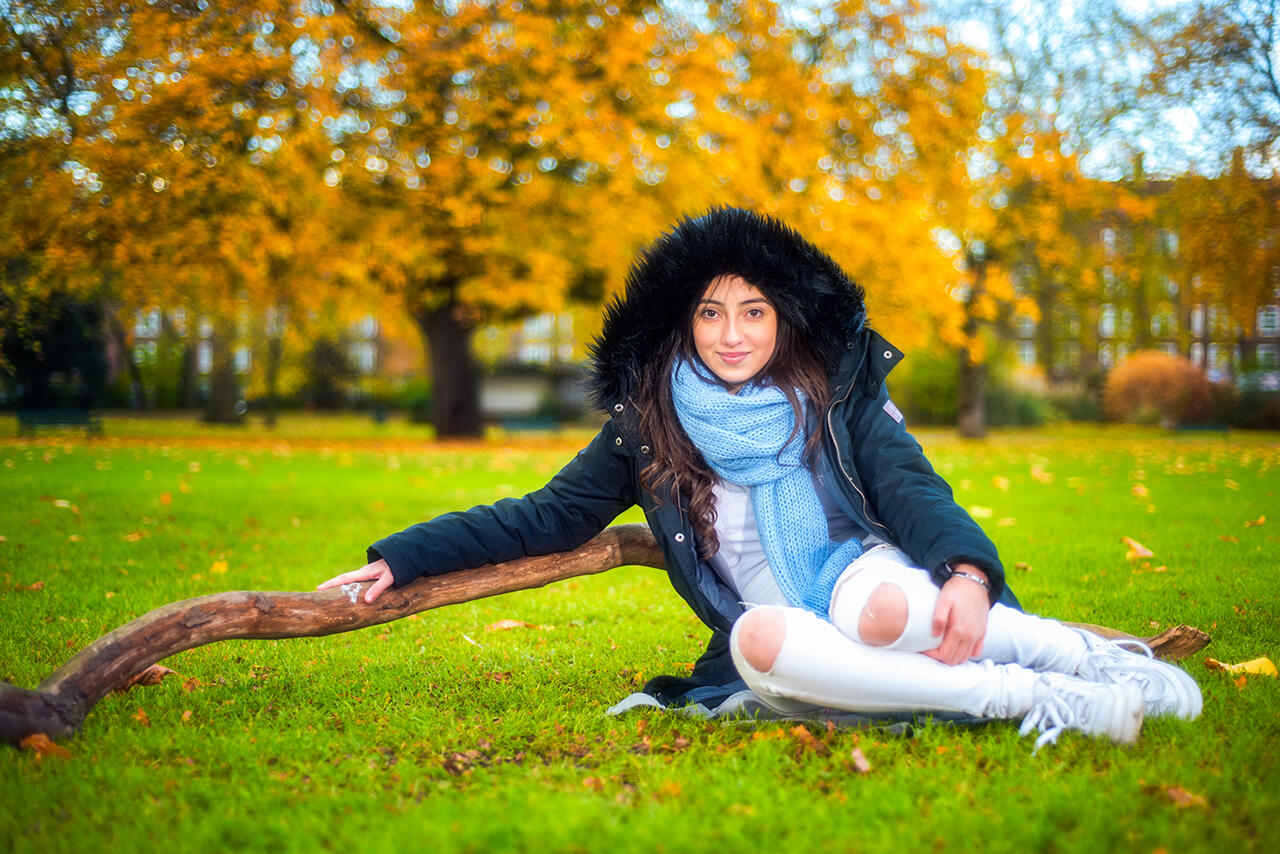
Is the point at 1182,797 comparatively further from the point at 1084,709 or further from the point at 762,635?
the point at 762,635

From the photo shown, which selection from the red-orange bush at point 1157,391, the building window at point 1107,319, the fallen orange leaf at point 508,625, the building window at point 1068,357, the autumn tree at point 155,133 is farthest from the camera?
the building window at point 1068,357

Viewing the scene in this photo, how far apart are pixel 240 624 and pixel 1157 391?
95.9ft

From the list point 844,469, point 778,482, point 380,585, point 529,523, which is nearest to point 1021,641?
point 844,469

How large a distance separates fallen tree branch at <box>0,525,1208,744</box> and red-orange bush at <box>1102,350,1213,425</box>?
86.2 feet

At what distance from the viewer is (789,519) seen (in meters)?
2.80

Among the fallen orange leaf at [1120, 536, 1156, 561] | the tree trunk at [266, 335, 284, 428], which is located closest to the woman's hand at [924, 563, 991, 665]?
the fallen orange leaf at [1120, 536, 1156, 561]

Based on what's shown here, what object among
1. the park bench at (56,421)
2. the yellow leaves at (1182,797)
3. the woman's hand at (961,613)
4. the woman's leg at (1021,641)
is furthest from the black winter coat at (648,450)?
the park bench at (56,421)

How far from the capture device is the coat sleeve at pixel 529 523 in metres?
2.99

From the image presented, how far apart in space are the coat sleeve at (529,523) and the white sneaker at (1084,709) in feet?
4.75

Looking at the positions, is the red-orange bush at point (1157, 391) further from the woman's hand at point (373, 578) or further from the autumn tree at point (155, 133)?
the woman's hand at point (373, 578)

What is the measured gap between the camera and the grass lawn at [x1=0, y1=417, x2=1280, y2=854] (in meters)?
2.13

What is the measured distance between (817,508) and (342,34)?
1021 centimetres

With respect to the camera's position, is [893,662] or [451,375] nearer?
[893,662]

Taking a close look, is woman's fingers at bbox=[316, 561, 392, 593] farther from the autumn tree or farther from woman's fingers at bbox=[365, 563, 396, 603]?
the autumn tree
